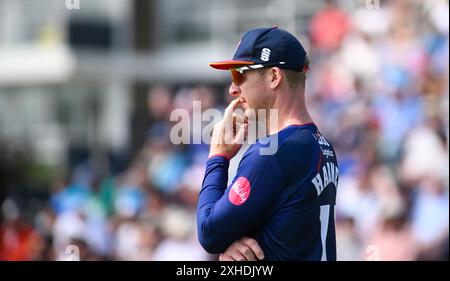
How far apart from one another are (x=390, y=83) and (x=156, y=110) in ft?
19.6

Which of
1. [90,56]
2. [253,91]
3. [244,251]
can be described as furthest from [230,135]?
[90,56]

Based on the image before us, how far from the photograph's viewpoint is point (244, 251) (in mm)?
3582

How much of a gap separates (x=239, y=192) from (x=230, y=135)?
1.10 feet

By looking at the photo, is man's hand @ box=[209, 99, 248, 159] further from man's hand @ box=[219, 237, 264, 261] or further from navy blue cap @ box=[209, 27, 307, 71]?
man's hand @ box=[219, 237, 264, 261]

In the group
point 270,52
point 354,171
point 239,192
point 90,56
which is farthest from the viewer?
point 90,56

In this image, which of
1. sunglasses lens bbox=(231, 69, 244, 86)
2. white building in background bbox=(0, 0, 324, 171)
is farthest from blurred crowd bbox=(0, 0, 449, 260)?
white building in background bbox=(0, 0, 324, 171)

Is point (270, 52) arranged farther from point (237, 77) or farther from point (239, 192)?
point (239, 192)

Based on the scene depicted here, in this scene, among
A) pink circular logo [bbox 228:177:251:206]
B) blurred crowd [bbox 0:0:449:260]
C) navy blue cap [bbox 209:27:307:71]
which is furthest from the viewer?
blurred crowd [bbox 0:0:449:260]

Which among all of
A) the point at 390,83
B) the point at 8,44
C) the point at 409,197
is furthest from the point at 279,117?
the point at 8,44

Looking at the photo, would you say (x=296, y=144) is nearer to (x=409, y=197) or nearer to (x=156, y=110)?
(x=409, y=197)

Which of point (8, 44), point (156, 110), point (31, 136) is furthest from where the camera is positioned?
point (8, 44)

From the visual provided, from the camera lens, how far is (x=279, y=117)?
378cm

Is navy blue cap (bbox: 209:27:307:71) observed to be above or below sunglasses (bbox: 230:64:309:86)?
above

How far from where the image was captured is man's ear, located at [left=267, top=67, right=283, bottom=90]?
374 cm
